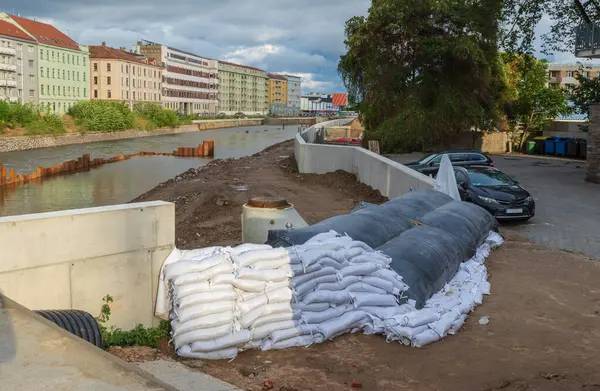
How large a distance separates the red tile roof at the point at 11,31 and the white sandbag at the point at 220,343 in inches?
3343

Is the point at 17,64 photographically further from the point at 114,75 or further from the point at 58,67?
the point at 114,75

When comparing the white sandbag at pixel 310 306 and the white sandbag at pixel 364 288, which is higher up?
the white sandbag at pixel 364 288

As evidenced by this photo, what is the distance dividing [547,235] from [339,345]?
8.53 meters

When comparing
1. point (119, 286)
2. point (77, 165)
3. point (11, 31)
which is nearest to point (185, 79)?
point (11, 31)

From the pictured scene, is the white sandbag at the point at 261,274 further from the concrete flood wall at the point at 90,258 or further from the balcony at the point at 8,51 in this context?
the balcony at the point at 8,51

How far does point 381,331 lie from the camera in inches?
270

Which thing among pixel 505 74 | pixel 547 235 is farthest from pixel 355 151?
pixel 505 74

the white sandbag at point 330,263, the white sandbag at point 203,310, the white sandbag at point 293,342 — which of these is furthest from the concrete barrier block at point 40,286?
the white sandbag at point 330,263

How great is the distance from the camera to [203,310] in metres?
6.23

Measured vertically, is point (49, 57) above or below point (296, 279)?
above

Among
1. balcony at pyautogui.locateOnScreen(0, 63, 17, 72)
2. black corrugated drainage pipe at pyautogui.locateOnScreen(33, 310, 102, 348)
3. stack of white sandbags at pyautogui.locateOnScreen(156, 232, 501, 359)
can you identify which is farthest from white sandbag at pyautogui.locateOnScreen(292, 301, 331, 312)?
balcony at pyautogui.locateOnScreen(0, 63, 17, 72)

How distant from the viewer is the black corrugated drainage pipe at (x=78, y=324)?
5.73 meters

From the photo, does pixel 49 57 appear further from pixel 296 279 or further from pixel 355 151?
pixel 296 279

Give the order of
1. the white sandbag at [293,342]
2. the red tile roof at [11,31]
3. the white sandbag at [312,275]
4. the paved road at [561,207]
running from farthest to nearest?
the red tile roof at [11,31] < the paved road at [561,207] < the white sandbag at [312,275] < the white sandbag at [293,342]
